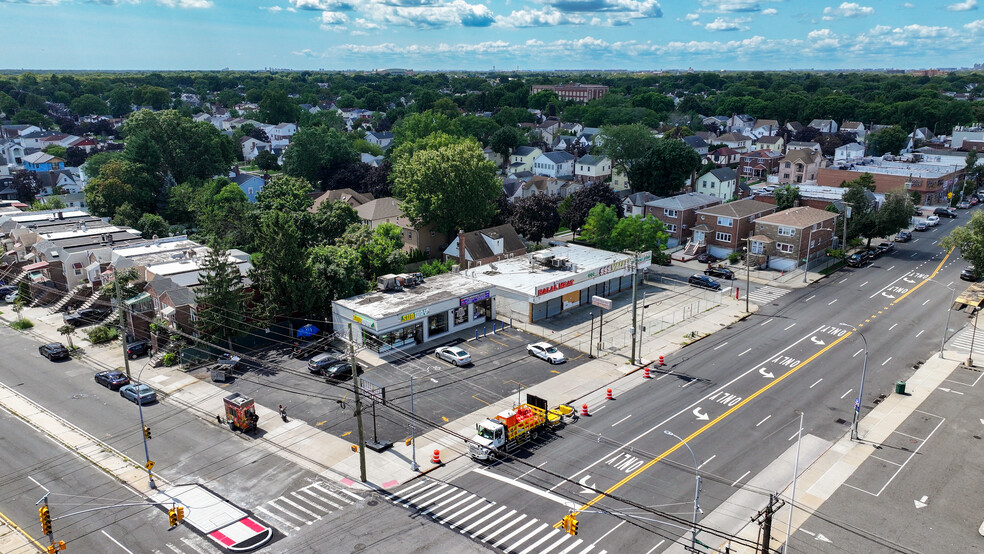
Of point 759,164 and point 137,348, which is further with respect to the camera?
point 759,164

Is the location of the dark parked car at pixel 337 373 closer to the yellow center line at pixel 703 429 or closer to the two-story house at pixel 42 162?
the yellow center line at pixel 703 429

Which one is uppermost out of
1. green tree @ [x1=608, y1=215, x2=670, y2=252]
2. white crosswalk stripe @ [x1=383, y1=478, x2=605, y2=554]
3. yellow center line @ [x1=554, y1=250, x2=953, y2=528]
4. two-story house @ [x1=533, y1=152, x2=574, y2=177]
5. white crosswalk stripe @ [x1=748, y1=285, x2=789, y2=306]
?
two-story house @ [x1=533, y1=152, x2=574, y2=177]

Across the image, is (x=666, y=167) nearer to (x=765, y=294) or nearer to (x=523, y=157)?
(x=765, y=294)

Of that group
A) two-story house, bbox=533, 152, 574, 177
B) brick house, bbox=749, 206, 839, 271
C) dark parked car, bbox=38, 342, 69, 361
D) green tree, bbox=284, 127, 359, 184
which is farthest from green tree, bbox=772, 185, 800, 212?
dark parked car, bbox=38, 342, 69, 361

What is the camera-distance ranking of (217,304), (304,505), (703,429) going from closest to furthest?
1. (304,505)
2. (703,429)
3. (217,304)

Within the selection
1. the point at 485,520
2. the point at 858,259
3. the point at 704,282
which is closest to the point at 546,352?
the point at 485,520

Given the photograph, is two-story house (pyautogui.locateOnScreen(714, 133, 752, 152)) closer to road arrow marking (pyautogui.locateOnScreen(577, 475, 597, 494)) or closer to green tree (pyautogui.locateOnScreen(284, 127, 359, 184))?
green tree (pyautogui.locateOnScreen(284, 127, 359, 184))

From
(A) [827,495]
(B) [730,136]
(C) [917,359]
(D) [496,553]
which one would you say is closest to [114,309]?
(D) [496,553]
